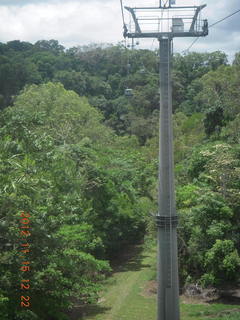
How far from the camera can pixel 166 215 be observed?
44.9 feet

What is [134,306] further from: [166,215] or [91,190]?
[166,215]

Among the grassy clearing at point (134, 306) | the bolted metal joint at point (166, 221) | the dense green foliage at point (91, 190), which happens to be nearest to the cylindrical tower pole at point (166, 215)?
the bolted metal joint at point (166, 221)

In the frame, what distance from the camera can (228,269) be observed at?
1816 cm

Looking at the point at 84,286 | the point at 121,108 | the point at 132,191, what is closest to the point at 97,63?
the point at 121,108

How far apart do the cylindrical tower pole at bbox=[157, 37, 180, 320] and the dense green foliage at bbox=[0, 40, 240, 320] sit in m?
2.90

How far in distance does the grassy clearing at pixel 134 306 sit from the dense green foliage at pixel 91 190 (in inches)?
40.8

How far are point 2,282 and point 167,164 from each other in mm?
5602

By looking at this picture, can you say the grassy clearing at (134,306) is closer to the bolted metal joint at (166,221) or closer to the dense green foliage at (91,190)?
the dense green foliage at (91,190)

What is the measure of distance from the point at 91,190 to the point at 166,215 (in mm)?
11233

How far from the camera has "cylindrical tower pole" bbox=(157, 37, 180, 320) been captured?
538 inches

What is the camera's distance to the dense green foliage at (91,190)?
12.9 meters

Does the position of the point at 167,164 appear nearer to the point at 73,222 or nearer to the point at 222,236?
the point at 73,222

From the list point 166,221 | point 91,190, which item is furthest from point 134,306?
point 166,221

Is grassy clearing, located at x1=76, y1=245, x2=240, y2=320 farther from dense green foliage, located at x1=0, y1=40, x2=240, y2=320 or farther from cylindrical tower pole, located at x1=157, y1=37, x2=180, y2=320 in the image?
cylindrical tower pole, located at x1=157, y1=37, x2=180, y2=320
